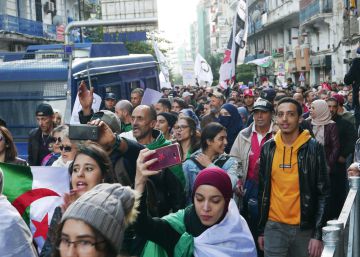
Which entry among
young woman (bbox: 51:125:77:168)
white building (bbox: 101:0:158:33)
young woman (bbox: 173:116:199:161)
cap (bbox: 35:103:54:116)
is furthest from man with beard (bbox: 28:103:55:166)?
white building (bbox: 101:0:158:33)

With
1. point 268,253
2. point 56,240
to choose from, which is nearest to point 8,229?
point 56,240

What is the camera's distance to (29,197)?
16.7 ft

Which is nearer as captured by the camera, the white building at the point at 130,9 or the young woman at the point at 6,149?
the young woman at the point at 6,149

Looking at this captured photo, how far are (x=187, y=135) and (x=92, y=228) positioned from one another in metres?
4.39

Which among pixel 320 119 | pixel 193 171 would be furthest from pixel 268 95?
pixel 193 171

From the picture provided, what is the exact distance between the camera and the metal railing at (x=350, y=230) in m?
3.40

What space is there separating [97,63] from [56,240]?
374 inches

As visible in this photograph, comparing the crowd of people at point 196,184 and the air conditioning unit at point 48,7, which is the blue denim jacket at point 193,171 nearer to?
the crowd of people at point 196,184

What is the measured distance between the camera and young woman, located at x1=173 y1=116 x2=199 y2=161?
7137 millimetres

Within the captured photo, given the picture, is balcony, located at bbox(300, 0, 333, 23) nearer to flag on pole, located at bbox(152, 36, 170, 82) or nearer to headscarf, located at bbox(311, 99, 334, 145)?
flag on pole, located at bbox(152, 36, 170, 82)

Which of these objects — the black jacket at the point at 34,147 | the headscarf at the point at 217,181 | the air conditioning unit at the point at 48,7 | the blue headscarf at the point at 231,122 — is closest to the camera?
the headscarf at the point at 217,181

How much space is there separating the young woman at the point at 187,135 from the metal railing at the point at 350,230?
2.70 metres

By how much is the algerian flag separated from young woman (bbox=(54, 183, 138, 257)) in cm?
212

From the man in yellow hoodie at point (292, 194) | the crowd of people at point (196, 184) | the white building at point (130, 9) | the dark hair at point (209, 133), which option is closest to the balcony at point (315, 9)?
the white building at point (130, 9)
